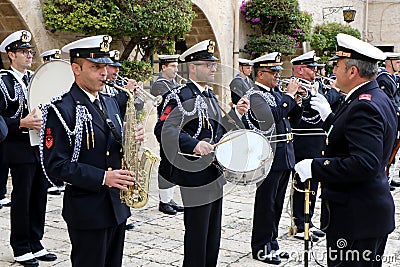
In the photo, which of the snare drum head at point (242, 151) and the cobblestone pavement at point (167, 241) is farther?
the cobblestone pavement at point (167, 241)

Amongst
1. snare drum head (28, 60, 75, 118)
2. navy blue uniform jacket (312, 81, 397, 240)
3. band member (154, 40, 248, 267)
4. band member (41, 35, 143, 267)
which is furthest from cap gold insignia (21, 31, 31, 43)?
navy blue uniform jacket (312, 81, 397, 240)

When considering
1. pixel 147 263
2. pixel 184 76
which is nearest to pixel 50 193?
pixel 147 263

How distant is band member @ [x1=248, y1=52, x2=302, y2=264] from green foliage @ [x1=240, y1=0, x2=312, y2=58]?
8193 mm

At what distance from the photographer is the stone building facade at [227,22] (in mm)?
8375

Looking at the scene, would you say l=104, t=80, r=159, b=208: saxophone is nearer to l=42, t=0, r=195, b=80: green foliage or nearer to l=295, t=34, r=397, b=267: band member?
l=295, t=34, r=397, b=267: band member

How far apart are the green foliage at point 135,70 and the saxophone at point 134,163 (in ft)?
17.9

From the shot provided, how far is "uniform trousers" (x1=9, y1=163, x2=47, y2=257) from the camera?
5.02 meters

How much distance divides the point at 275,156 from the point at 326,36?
12715 mm

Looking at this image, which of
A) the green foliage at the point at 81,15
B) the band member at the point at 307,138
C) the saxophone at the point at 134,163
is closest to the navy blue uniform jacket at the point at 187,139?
the saxophone at the point at 134,163

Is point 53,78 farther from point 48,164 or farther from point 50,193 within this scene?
point 50,193

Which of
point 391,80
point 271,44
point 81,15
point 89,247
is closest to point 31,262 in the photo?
point 89,247

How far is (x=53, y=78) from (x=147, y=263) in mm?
1894

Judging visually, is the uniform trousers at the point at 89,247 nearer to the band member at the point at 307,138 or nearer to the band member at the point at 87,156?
the band member at the point at 87,156

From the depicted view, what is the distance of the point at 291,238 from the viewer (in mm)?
6156
